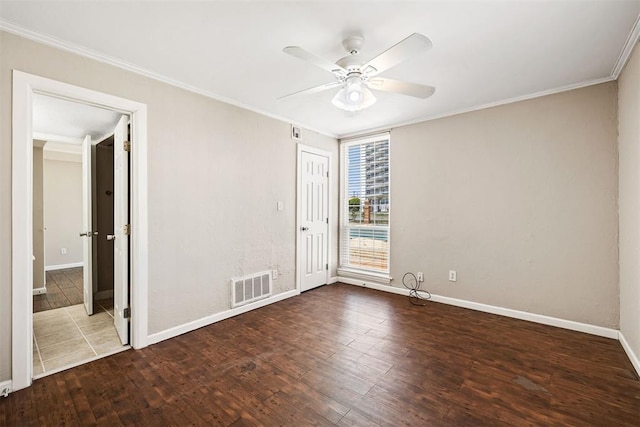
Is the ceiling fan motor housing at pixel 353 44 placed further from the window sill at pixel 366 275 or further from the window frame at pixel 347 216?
the window sill at pixel 366 275

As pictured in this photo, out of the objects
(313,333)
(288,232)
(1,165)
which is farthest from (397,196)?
(1,165)

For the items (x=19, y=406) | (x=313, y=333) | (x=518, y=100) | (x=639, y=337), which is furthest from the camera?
(x=518, y=100)

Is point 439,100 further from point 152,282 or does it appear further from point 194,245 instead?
point 152,282

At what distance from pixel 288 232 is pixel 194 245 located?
141 centimetres

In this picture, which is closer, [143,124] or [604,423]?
[604,423]

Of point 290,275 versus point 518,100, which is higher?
point 518,100

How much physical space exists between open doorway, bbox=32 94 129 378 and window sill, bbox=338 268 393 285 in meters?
3.19

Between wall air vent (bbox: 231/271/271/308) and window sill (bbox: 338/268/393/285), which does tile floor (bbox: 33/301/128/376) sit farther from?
window sill (bbox: 338/268/393/285)

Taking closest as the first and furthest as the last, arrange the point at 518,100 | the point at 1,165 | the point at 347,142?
1. the point at 1,165
2. the point at 518,100
3. the point at 347,142

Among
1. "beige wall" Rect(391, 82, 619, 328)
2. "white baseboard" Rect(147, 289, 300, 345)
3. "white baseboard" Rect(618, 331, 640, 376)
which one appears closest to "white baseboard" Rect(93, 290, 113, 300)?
"white baseboard" Rect(147, 289, 300, 345)

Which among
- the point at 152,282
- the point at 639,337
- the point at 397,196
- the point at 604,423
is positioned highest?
the point at 397,196

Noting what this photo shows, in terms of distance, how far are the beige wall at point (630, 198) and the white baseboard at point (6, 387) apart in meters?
4.56

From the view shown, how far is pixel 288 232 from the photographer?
13.5ft

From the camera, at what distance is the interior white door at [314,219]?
14.2 ft
